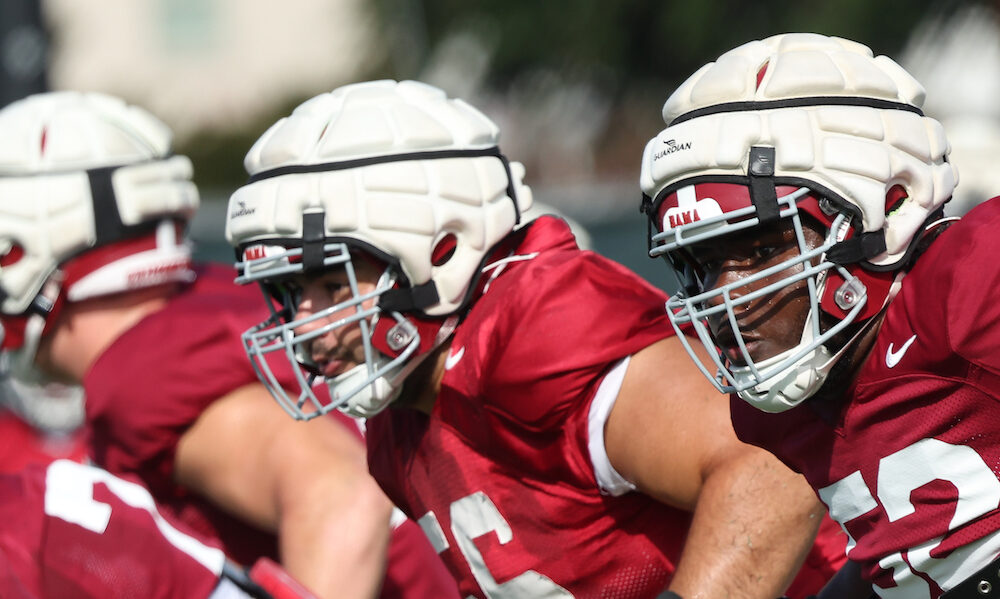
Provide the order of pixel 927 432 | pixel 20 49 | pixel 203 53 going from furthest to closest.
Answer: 1. pixel 203 53
2. pixel 20 49
3. pixel 927 432

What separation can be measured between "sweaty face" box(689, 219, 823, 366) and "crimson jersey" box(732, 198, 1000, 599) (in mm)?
121

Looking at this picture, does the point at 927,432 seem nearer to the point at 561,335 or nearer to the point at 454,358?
the point at 561,335

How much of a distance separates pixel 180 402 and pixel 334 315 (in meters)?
0.70

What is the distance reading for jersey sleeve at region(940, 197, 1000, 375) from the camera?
68.7 inches

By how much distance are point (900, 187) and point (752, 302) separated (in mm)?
263

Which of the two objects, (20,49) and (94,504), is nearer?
(94,504)

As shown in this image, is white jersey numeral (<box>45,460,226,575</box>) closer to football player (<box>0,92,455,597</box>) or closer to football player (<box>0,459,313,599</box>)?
football player (<box>0,459,313,599</box>)

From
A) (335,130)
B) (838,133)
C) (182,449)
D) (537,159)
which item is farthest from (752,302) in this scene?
(537,159)

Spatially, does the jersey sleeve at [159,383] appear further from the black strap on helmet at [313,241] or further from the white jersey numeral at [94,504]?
the black strap on helmet at [313,241]

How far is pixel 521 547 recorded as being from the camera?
238cm

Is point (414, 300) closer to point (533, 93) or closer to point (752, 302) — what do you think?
point (752, 302)

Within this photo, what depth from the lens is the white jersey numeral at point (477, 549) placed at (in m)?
2.37

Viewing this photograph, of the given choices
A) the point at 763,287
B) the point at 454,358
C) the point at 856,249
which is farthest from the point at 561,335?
the point at 856,249

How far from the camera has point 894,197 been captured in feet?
6.53
